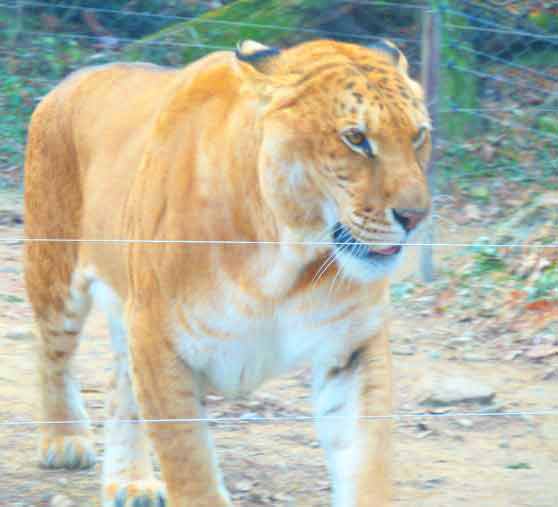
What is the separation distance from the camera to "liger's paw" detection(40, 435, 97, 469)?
4047 mm

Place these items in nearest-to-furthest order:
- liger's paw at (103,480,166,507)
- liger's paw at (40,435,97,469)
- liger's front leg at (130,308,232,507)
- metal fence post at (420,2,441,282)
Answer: liger's front leg at (130,308,232,507) → liger's paw at (103,480,166,507) → liger's paw at (40,435,97,469) → metal fence post at (420,2,441,282)

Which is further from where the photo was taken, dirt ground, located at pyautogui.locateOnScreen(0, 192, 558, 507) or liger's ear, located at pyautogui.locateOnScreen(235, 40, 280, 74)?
dirt ground, located at pyautogui.locateOnScreen(0, 192, 558, 507)

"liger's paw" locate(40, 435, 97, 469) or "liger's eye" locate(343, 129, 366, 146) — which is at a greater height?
"liger's eye" locate(343, 129, 366, 146)

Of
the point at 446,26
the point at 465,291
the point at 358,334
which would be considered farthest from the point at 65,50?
the point at 358,334

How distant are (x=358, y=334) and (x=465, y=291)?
2.61 meters

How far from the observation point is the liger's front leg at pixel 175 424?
10.5 ft

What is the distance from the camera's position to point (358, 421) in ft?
10.5

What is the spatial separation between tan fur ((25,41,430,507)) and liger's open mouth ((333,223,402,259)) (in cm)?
4

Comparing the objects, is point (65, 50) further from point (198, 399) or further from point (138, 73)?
point (198, 399)

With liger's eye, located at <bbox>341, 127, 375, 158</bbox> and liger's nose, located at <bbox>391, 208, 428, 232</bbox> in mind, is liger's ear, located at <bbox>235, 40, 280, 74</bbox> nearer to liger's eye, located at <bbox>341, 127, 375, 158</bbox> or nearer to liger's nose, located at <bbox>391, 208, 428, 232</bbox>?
liger's eye, located at <bbox>341, 127, 375, 158</bbox>

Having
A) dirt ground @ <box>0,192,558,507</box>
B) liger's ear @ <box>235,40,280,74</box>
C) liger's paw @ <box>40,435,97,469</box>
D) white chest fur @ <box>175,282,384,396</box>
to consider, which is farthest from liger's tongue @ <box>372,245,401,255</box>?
liger's paw @ <box>40,435,97,469</box>

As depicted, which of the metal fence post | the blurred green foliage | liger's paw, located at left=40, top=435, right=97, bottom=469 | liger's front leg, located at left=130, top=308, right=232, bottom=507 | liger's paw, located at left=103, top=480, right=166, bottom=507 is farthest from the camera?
the blurred green foliage

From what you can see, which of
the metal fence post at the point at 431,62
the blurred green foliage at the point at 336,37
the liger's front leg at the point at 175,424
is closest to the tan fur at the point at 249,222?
the liger's front leg at the point at 175,424

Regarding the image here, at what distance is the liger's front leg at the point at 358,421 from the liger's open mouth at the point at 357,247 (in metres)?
0.35
